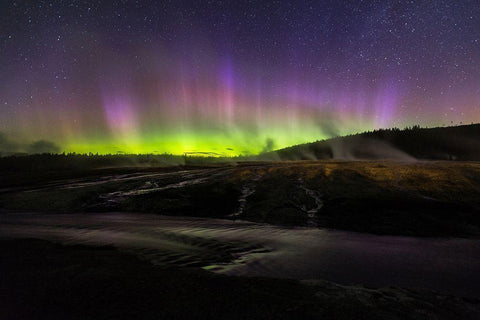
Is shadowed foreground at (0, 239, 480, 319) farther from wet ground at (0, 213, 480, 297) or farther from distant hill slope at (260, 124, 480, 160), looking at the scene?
distant hill slope at (260, 124, 480, 160)

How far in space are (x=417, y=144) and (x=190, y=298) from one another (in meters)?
78.5

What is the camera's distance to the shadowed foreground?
4133 millimetres

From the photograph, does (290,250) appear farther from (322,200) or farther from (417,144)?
(417,144)

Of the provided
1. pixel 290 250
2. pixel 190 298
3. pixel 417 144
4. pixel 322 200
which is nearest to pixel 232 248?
pixel 290 250

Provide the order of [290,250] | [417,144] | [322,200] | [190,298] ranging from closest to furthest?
[190,298] < [290,250] < [322,200] < [417,144]

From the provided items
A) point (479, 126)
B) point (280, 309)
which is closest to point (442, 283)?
point (280, 309)

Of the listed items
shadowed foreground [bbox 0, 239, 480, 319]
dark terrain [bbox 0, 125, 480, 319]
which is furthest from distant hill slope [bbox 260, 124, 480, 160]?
shadowed foreground [bbox 0, 239, 480, 319]

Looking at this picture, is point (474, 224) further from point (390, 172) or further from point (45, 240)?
point (45, 240)

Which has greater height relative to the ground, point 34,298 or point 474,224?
point 34,298

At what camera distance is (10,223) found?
14.3 meters

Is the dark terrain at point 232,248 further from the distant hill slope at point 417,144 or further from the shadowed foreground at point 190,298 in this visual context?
the distant hill slope at point 417,144

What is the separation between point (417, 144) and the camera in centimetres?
7056

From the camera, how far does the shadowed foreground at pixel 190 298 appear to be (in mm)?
4133

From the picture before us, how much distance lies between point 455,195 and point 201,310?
1643 cm
